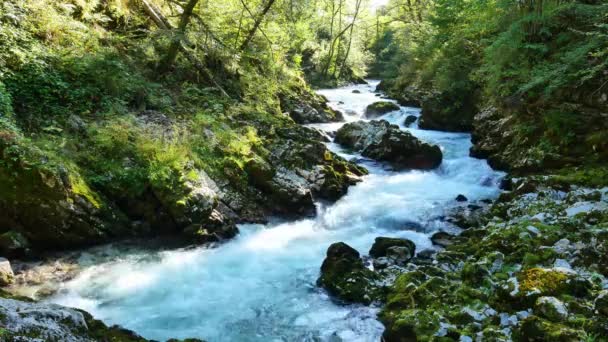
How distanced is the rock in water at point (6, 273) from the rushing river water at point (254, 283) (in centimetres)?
70

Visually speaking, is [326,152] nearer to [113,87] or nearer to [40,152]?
[113,87]

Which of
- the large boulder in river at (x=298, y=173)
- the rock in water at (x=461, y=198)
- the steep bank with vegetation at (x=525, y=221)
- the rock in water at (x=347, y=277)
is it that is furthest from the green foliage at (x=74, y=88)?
the rock in water at (x=461, y=198)

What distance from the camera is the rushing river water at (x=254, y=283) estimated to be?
6.05 metres

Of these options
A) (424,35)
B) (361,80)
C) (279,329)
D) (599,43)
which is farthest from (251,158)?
(361,80)

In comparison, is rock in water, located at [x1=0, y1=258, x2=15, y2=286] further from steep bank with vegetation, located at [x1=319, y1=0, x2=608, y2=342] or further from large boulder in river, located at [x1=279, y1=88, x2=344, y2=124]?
large boulder in river, located at [x1=279, y1=88, x2=344, y2=124]

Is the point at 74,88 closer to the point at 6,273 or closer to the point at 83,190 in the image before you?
the point at 83,190

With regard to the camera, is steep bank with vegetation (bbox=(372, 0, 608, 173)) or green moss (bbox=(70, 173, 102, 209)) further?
steep bank with vegetation (bbox=(372, 0, 608, 173))

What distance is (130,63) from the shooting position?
11.6 meters

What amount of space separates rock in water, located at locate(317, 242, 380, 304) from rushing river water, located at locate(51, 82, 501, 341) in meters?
0.20

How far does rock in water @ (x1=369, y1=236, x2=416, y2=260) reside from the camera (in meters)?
8.12

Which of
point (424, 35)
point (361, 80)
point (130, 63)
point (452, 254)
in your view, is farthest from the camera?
point (361, 80)

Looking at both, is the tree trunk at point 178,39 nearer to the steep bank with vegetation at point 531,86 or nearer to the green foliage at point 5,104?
the green foliage at point 5,104

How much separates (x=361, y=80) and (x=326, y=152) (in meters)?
28.8

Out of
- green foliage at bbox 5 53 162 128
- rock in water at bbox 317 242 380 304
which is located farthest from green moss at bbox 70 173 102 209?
rock in water at bbox 317 242 380 304
